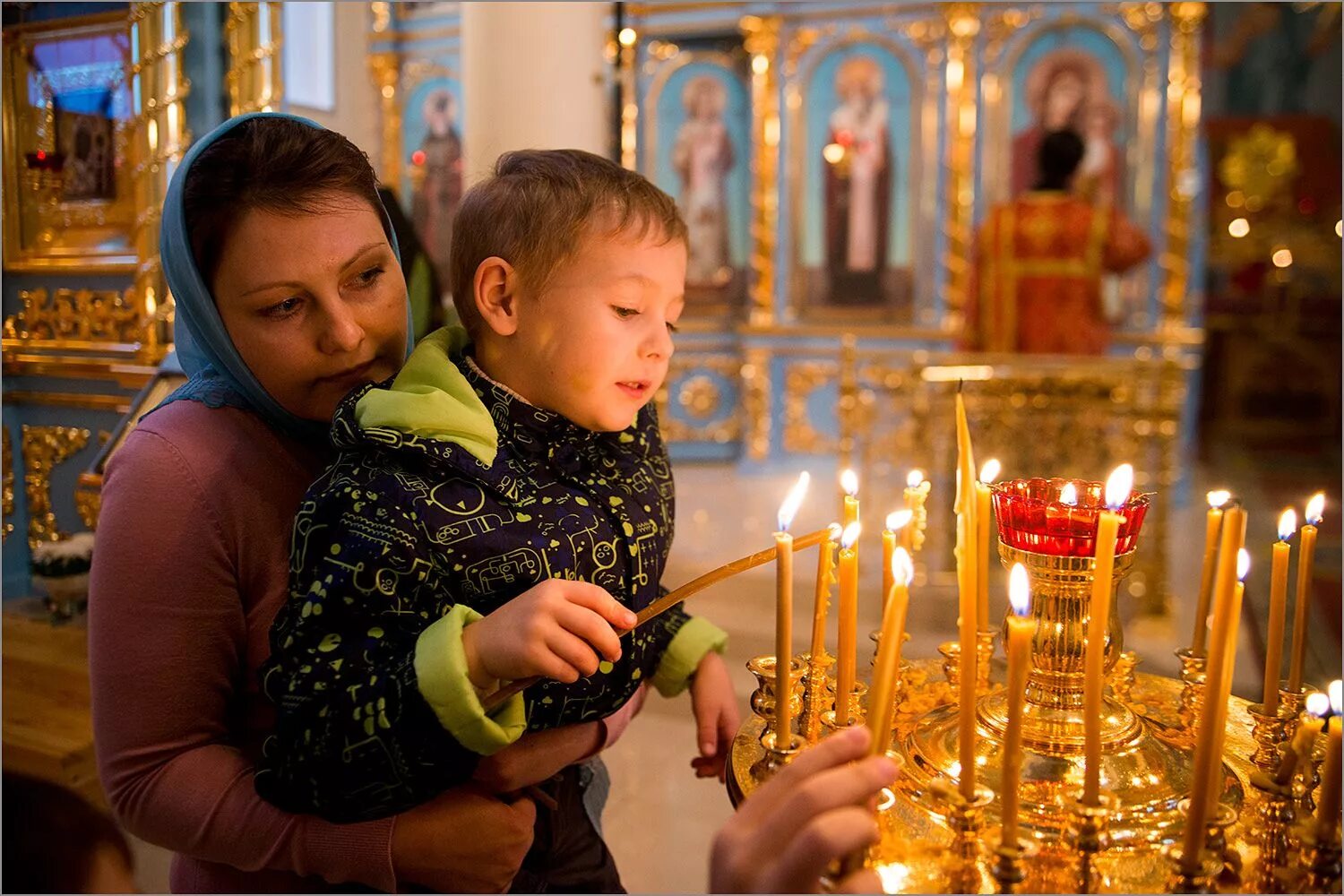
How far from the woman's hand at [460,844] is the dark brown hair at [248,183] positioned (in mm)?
706

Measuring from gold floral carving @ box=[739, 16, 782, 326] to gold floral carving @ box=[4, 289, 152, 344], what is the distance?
6016 mm

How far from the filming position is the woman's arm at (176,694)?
1.08m

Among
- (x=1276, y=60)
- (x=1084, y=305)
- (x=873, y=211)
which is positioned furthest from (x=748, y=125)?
(x=1276, y=60)

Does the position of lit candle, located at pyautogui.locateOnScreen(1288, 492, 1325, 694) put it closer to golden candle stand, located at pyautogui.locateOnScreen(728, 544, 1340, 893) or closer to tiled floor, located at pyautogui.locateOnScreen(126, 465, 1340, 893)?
golden candle stand, located at pyautogui.locateOnScreen(728, 544, 1340, 893)

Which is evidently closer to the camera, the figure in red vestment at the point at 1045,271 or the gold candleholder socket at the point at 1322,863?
the gold candleholder socket at the point at 1322,863

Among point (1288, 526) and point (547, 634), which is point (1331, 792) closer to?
point (1288, 526)

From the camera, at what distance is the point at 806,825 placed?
29.4 inches

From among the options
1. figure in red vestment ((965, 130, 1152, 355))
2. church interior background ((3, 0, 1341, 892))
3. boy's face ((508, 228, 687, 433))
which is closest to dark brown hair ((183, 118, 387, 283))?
boy's face ((508, 228, 687, 433))

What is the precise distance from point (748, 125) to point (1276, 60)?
254 inches

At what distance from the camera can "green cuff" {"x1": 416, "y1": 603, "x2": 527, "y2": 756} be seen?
0.93m

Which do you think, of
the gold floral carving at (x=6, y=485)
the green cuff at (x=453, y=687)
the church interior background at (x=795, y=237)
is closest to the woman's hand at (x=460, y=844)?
the green cuff at (x=453, y=687)

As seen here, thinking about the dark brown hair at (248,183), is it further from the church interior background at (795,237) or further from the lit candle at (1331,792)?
the lit candle at (1331,792)

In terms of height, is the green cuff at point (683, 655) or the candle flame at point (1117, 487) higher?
the candle flame at point (1117, 487)

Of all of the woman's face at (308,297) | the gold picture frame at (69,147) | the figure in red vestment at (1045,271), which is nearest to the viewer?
the woman's face at (308,297)
